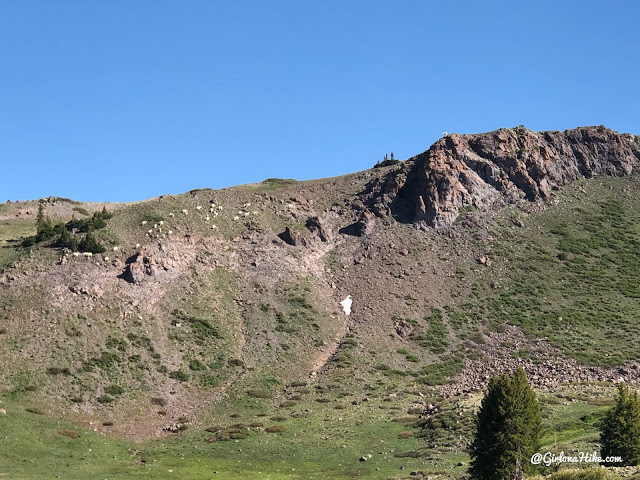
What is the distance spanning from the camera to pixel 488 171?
147125 mm

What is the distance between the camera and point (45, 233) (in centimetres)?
11869

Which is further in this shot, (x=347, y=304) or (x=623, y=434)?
(x=347, y=304)

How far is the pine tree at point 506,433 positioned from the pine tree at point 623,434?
16.1ft

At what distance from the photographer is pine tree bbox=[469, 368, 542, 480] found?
174 feet

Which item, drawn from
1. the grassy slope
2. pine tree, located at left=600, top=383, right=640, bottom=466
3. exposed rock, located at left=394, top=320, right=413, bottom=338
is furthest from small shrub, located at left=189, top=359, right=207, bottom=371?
pine tree, located at left=600, top=383, right=640, bottom=466

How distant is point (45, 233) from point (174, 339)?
110ft

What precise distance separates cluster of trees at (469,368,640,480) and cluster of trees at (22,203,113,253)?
75077 millimetres

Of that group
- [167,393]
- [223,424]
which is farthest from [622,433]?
[167,393]

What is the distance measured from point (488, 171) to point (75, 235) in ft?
262

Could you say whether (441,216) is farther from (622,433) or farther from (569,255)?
(622,433)

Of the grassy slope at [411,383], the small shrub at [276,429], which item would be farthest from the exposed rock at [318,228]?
the small shrub at [276,429]

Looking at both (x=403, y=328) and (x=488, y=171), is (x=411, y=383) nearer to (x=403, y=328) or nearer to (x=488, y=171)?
(x=403, y=328)

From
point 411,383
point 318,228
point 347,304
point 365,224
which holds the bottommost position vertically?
point 411,383

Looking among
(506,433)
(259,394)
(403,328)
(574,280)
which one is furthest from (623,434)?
(574,280)
